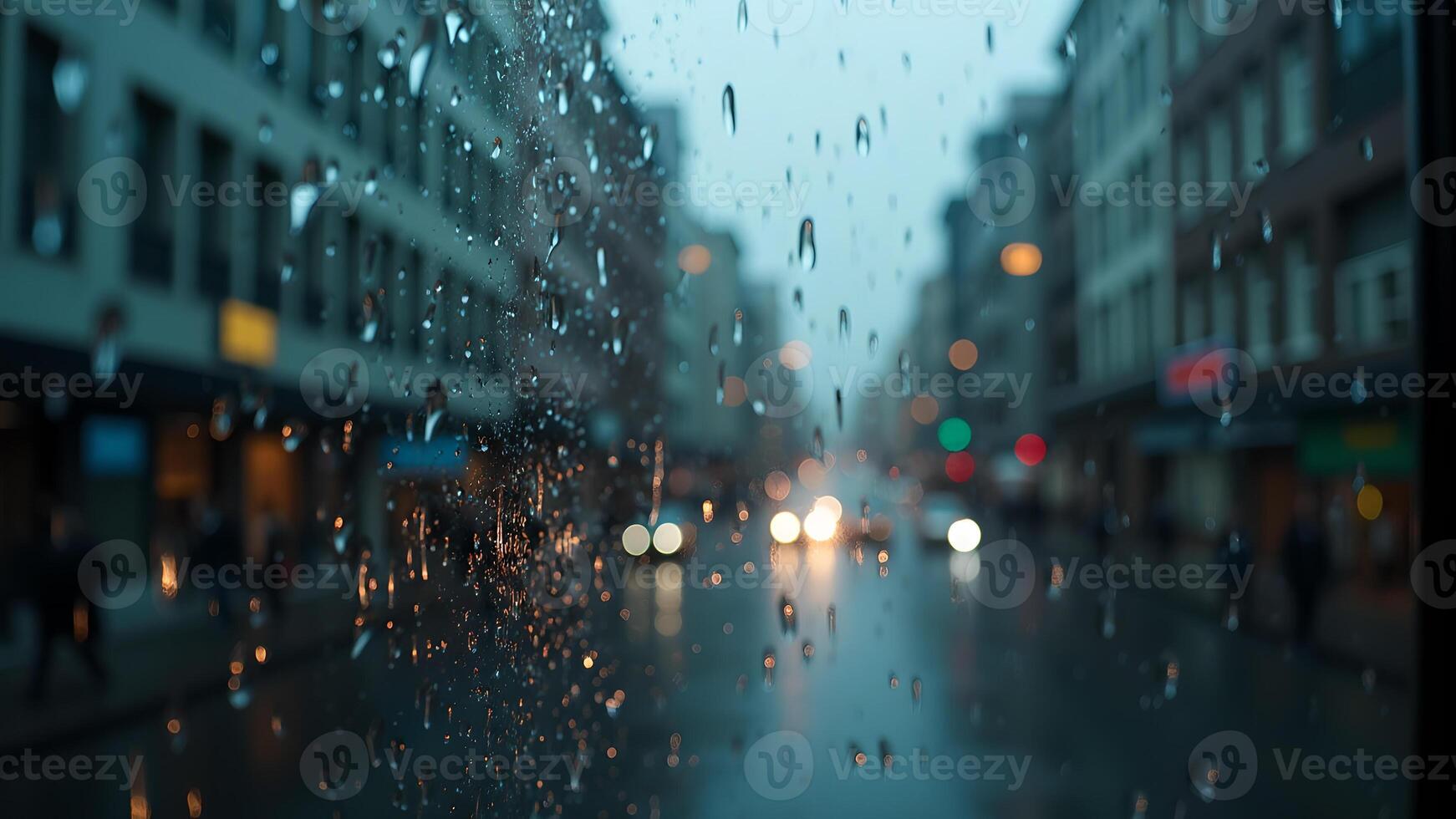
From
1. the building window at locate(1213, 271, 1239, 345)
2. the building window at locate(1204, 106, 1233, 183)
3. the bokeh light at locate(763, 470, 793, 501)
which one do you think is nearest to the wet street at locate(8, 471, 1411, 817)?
the bokeh light at locate(763, 470, 793, 501)

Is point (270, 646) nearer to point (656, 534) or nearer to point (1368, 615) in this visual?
point (656, 534)

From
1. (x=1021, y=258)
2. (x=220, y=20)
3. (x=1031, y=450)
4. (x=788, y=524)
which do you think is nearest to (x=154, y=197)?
A: (x=220, y=20)

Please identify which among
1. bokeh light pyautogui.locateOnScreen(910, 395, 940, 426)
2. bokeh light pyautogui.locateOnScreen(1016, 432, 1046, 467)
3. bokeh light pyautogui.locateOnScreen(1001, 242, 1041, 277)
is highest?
bokeh light pyautogui.locateOnScreen(1001, 242, 1041, 277)

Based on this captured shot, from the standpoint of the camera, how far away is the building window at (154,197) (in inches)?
637

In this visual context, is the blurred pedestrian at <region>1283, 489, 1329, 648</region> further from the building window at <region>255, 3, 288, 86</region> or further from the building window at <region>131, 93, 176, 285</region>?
the building window at <region>131, 93, 176, 285</region>

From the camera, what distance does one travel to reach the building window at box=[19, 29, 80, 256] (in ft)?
44.3

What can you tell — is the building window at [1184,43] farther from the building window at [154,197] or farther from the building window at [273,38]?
the building window at [154,197]

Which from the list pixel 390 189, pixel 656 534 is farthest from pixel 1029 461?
pixel 390 189

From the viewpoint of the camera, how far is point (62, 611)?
9.71 m

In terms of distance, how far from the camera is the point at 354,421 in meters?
4.26

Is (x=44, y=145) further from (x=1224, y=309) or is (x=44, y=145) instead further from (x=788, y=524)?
(x=1224, y=309)

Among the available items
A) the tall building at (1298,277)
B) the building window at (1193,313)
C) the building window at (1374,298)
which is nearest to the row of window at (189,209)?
the tall building at (1298,277)

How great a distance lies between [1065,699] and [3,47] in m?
12.8

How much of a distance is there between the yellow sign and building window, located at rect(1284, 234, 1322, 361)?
18447 millimetres
